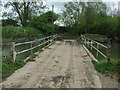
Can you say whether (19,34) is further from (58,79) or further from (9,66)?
(58,79)

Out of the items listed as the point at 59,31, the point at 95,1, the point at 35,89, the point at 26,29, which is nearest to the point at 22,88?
the point at 35,89

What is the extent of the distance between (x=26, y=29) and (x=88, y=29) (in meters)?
16.4

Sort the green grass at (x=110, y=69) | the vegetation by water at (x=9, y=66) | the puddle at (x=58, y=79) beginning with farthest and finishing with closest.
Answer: the green grass at (x=110, y=69), the vegetation by water at (x=9, y=66), the puddle at (x=58, y=79)

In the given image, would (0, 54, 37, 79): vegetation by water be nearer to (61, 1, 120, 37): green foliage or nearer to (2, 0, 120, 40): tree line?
(2, 0, 120, 40): tree line

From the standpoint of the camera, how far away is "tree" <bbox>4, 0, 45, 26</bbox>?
35.6 metres

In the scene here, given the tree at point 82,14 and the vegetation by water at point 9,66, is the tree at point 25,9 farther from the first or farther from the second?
the vegetation by water at point 9,66

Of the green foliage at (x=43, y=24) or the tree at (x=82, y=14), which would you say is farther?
the tree at (x=82, y=14)

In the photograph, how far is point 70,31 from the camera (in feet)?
163

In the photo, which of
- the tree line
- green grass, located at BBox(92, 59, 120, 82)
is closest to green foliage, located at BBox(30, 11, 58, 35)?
the tree line

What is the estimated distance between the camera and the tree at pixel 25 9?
117 ft

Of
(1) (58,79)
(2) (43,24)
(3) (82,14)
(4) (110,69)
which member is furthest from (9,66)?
(3) (82,14)

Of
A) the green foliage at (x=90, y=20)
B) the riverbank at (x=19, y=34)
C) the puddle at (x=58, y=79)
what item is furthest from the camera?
the green foliage at (x=90, y=20)

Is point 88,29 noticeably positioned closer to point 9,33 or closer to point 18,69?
point 9,33

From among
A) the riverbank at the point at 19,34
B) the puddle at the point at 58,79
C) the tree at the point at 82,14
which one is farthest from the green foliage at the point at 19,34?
the puddle at the point at 58,79
